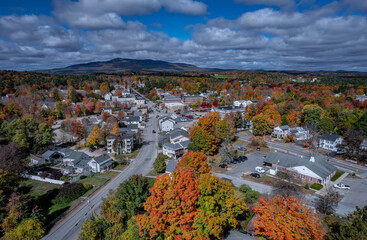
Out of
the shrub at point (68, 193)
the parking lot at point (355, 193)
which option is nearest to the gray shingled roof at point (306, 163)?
the parking lot at point (355, 193)

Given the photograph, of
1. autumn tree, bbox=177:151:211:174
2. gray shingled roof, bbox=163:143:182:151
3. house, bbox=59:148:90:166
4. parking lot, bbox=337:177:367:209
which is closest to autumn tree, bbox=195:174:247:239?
autumn tree, bbox=177:151:211:174

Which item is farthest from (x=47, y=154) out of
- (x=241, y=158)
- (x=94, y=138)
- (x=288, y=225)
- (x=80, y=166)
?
(x=288, y=225)

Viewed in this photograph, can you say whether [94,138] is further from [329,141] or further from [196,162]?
[329,141]

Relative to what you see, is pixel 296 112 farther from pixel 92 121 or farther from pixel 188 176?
pixel 92 121

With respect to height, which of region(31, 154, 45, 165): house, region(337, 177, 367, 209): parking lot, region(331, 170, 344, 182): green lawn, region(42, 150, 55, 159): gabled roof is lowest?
region(31, 154, 45, 165): house

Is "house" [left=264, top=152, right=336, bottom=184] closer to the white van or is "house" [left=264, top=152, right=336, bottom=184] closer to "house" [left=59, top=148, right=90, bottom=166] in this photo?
the white van

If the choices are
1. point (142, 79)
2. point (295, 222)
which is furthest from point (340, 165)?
point (142, 79)
